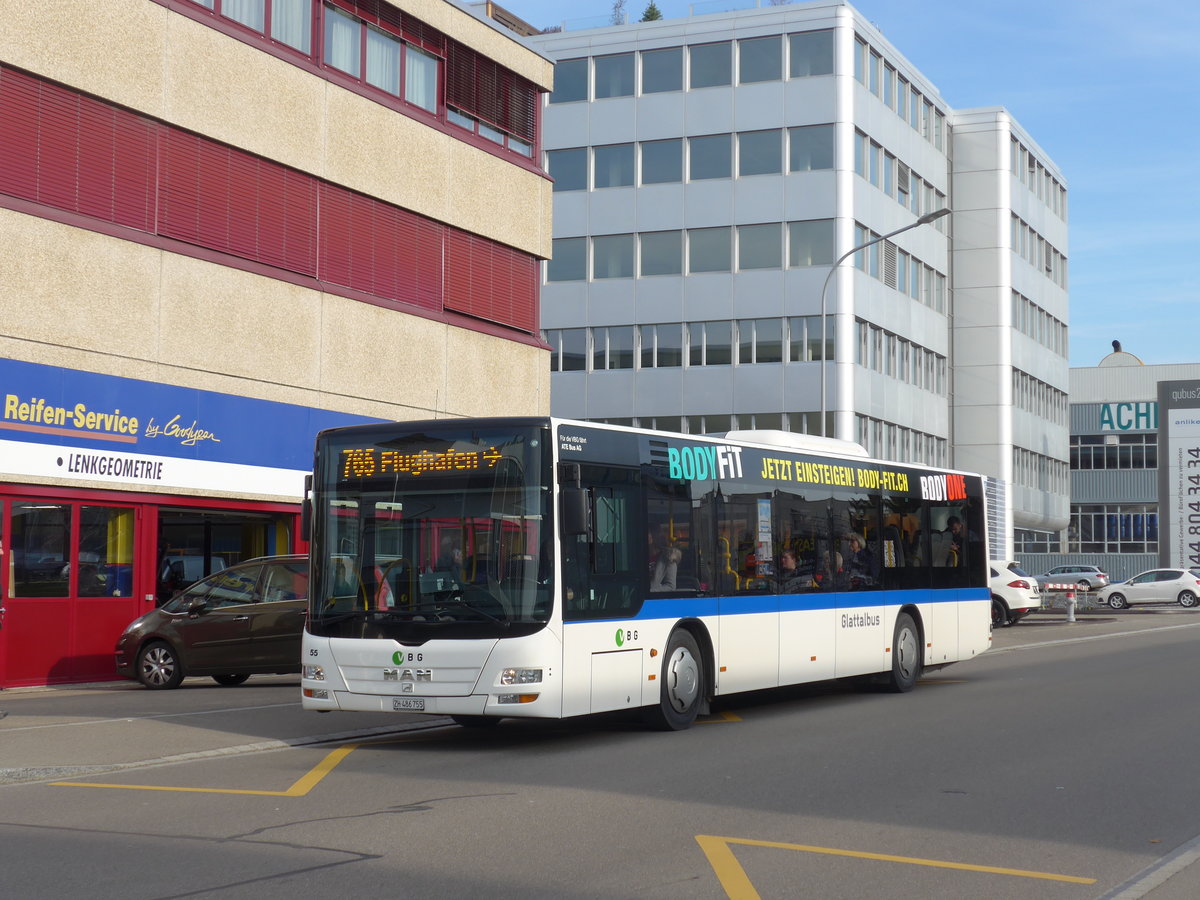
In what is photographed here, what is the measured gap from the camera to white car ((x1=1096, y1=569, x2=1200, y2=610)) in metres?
57.9

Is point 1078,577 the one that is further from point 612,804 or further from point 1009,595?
point 612,804

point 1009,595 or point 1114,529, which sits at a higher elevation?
point 1114,529

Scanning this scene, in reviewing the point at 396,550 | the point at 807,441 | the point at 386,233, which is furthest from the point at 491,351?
the point at 396,550

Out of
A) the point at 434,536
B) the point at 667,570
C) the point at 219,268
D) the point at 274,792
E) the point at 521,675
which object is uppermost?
the point at 219,268

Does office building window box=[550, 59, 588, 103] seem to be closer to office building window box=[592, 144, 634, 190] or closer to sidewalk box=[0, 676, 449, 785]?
office building window box=[592, 144, 634, 190]

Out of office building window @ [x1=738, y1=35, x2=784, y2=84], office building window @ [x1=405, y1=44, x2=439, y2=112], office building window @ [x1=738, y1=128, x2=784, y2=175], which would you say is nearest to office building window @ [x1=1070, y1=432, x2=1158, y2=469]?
office building window @ [x1=738, y1=128, x2=784, y2=175]

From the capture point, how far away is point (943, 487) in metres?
19.9

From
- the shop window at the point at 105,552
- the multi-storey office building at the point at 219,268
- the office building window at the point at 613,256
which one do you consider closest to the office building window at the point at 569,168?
the office building window at the point at 613,256

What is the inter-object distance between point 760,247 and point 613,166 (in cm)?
592

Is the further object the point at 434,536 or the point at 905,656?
the point at 905,656

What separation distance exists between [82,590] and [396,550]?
9.95 metres

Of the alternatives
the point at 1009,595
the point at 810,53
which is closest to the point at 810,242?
the point at 810,53

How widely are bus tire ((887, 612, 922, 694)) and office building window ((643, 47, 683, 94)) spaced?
3528 centimetres

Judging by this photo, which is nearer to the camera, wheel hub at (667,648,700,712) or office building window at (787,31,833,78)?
wheel hub at (667,648,700,712)
